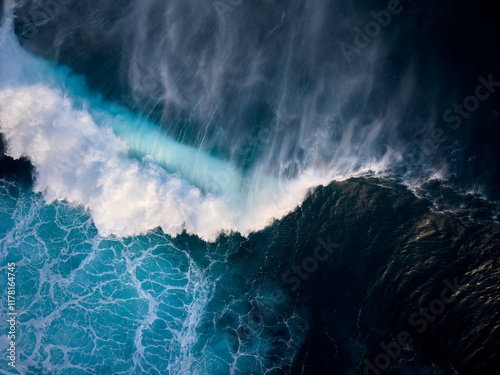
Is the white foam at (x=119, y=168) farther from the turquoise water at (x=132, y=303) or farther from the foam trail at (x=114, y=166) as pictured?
the turquoise water at (x=132, y=303)

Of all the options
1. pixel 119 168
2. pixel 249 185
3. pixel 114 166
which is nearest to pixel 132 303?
pixel 119 168

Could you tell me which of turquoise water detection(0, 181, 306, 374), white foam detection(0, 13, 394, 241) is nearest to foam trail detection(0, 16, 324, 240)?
white foam detection(0, 13, 394, 241)

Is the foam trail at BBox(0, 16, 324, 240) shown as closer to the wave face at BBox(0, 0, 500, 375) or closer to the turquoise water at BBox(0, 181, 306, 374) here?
the wave face at BBox(0, 0, 500, 375)

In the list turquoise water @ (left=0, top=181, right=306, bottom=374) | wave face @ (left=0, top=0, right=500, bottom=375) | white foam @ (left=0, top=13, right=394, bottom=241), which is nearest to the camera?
wave face @ (left=0, top=0, right=500, bottom=375)

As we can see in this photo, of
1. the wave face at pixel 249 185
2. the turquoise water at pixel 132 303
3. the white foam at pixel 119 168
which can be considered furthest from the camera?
the white foam at pixel 119 168

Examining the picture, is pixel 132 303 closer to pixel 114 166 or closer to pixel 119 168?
pixel 119 168

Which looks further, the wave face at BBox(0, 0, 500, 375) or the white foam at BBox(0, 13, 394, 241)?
the white foam at BBox(0, 13, 394, 241)

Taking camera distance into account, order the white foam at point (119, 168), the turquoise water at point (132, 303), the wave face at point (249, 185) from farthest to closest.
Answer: the white foam at point (119, 168) → the turquoise water at point (132, 303) → the wave face at point (249, 185)

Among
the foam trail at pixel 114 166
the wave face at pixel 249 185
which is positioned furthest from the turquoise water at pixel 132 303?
the foam trail at pixel 114 166

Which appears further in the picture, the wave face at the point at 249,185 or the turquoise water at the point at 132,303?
the turquoise water at the point at 132,303

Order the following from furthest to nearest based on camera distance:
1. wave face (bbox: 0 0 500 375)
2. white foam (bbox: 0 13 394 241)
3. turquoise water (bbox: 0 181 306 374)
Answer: white foam (bbox: 0 13 394 241)
turquoise water (bbox: 0 181 306 374)
wave face (bbox: 0 0 500 375)
